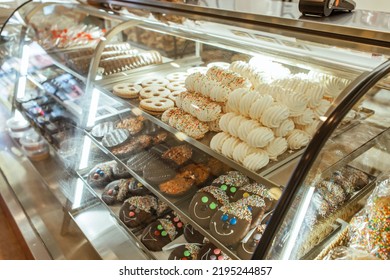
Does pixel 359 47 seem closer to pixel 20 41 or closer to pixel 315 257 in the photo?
pixel 315 257

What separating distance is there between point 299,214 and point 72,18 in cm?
391

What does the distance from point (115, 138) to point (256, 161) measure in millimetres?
1263

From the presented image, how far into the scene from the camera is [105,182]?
246cm

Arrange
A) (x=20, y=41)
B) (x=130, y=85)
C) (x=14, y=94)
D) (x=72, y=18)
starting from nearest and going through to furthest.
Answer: (x=130, y=85) < (x=20, y=41) < (x=14, y=94) < (x=72, y=18)

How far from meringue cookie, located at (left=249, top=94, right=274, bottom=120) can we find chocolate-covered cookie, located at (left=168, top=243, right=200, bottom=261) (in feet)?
2.88

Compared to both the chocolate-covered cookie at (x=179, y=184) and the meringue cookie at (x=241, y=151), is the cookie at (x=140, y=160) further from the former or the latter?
the meringue cookie at (x=241, y=151)

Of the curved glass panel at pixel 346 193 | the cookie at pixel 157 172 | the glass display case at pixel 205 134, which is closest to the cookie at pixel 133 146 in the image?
the glass display case at pixel 205 134

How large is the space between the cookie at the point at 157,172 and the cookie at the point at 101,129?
20.9 inches

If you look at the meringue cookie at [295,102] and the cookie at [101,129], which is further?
the cookie at [101,129]

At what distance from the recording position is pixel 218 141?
1.59m

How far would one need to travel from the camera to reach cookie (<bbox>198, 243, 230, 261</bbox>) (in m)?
1.80

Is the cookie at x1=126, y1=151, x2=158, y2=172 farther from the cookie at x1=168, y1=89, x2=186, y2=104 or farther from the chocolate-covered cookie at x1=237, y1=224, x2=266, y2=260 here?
the chocolate-covered cookie at x1=237, y1=224, x2=266, y2=260

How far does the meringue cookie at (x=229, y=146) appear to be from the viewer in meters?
1.52
